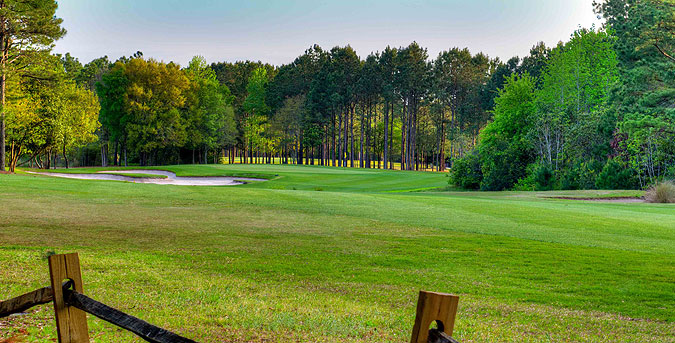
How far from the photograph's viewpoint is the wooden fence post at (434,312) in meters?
2.66

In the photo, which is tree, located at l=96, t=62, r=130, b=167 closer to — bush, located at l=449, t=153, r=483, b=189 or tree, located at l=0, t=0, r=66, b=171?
tree, located at l=0, t=0, r=66, b=171

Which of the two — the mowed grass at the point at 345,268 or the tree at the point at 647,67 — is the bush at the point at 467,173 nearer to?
the tree at the point at 647,67

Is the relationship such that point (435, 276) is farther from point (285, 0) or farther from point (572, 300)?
point (285, 0)

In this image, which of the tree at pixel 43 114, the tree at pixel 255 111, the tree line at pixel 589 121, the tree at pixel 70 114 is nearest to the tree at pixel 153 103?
the tree at pixel 70 114

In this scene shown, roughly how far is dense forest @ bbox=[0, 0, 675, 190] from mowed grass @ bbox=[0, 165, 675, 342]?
695 centimetres

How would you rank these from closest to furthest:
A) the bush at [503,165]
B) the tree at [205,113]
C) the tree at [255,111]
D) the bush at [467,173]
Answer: the bush at [503,165] < the bush at [467,173] < the tree at [205,113] < the tree at [255,111]

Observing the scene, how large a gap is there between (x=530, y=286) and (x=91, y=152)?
89251 mm

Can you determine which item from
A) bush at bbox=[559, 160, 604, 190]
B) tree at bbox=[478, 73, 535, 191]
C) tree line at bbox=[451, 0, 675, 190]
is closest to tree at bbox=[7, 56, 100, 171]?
tree line at bbox=[451, 0, 675, 190]

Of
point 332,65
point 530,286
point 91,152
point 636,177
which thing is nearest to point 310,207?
point 530,286

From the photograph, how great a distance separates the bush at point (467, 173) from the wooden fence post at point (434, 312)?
44.7 meters

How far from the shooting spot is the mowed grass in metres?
6.30

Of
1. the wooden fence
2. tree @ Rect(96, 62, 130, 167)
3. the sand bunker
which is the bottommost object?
the sand bunker

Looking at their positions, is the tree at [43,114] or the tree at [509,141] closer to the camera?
the tree at [509,141]

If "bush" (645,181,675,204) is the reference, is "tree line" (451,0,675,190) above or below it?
above
